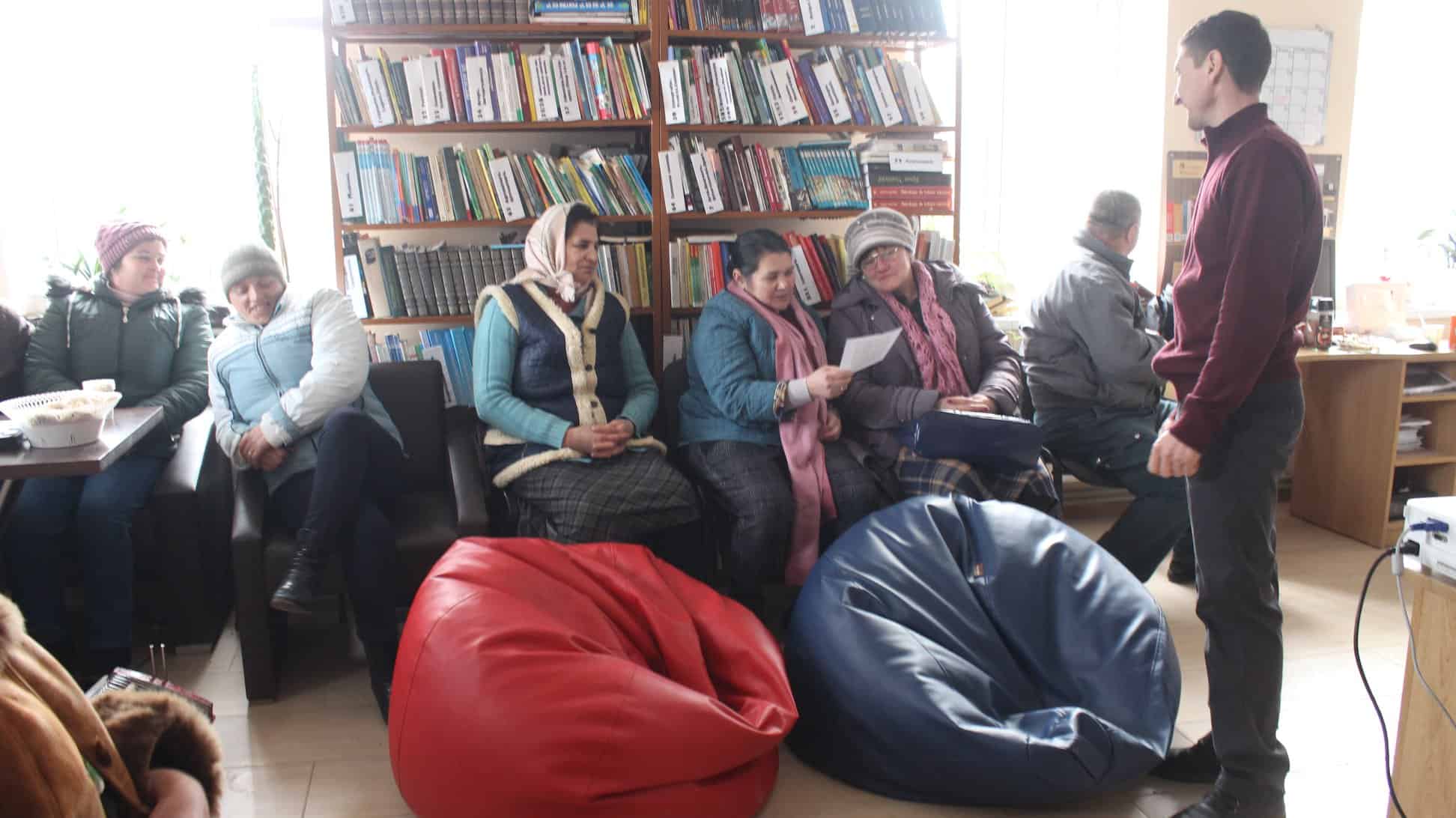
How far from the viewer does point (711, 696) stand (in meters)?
2.06

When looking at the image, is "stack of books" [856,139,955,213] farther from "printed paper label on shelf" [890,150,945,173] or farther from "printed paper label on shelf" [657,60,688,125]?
"printed paper label on shelf" [657,60,688,125]

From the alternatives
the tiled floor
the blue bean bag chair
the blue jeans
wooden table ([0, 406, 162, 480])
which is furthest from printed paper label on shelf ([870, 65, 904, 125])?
the blue jeans

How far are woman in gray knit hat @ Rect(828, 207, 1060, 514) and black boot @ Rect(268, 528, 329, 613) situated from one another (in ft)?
4.91

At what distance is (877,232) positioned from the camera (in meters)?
3.05

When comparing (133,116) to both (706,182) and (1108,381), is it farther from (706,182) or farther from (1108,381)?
(1108,381)

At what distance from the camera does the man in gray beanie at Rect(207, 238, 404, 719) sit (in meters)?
2.49

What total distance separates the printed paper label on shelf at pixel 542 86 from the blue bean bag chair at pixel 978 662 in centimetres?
166

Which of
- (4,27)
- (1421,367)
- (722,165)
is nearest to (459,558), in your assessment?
(722,165)

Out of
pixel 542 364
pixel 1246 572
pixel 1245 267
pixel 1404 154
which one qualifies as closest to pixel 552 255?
pixel 542 364

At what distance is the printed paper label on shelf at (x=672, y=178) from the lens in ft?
10.7

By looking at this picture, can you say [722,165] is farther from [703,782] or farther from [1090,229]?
[703,782]

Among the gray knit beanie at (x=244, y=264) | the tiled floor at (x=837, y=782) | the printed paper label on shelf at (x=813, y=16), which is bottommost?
the tiled floor at (x=837, y=782)

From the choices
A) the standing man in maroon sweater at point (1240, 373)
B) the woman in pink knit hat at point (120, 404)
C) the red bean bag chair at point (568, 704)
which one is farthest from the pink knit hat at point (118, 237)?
the standing man in maroon sweater at point (1240, 373)

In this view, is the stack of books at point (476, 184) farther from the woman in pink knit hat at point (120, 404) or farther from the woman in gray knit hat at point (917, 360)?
the woman in gray knit hat at point (917, 360)
